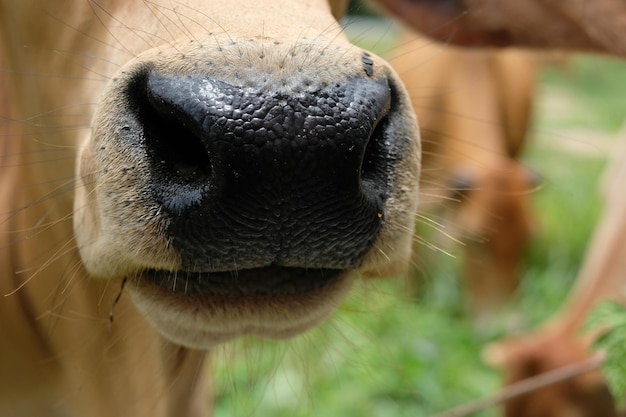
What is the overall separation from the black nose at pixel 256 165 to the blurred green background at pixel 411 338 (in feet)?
1.82

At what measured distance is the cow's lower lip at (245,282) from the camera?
5.66 ft

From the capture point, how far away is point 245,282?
5.74 ft

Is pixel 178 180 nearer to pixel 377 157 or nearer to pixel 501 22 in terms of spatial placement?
pixel 377 157

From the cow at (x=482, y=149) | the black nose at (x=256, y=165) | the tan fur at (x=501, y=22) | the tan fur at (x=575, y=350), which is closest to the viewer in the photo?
the black nose at (x=256, y=165)

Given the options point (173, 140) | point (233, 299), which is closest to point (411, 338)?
point (233, 299)

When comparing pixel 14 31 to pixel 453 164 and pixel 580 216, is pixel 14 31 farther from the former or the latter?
pixel 580 216

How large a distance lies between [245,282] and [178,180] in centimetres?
28

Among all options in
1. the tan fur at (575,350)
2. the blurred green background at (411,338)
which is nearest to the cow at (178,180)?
the blurred green background at (411,338)

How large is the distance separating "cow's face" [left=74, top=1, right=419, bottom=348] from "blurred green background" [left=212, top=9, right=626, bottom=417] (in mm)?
406

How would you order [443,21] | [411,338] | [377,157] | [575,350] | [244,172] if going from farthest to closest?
1. [411,338]
2. [575,350]
3. [443,21]
4. [377,157]
5. [244,172]

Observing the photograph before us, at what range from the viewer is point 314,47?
163cm

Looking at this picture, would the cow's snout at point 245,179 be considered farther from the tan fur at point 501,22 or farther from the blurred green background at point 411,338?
the tan fur at point 501,22

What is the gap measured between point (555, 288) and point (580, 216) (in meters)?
1.18

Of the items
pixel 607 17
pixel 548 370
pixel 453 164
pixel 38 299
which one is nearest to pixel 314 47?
pixel 38 299
